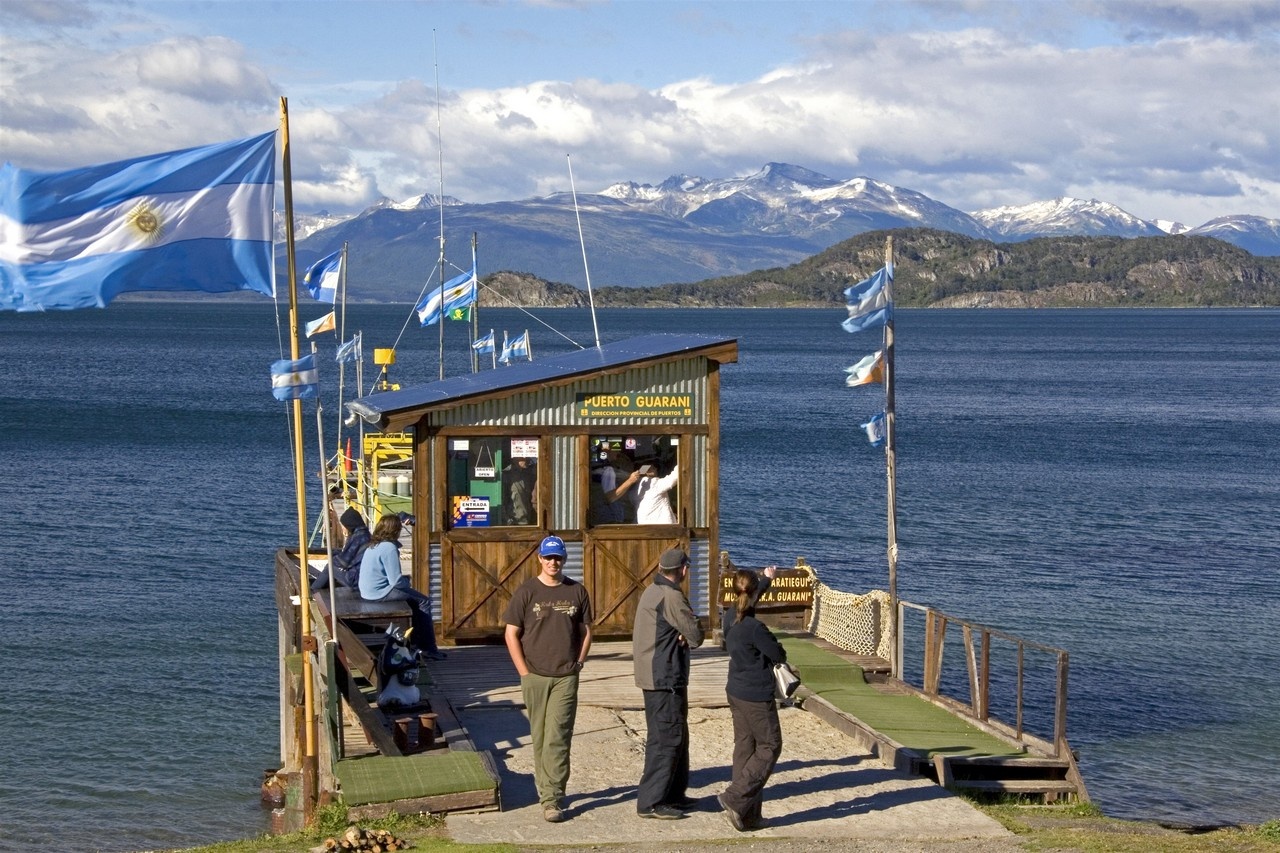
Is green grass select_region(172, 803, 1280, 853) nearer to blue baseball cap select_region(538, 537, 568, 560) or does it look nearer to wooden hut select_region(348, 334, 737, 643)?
blue baseball cap select_region(538, 537, 568, 560)

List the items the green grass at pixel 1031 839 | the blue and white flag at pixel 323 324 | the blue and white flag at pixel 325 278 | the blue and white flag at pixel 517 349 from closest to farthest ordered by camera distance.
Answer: the green grass at pixel 1031 839, the blue and white flag at pixel 325 278, the blue and white flag at pixel 323 324, the blue and white flag at pixel 517 349

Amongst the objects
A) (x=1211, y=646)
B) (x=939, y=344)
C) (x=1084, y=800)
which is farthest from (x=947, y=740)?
(x=939, y=344)

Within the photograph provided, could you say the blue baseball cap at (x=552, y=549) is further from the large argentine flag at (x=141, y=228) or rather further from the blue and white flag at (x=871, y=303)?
the blue and white flag at (x=871, y=303)

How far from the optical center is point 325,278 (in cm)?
3116

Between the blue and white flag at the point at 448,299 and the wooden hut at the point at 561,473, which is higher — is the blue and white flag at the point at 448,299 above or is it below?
above

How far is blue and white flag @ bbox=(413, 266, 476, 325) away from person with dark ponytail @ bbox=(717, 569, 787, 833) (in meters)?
25.0

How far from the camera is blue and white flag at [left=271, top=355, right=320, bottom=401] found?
38.2ft

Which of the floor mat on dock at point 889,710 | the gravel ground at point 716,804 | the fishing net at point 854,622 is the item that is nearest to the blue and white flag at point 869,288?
the fishing net at point 854,622

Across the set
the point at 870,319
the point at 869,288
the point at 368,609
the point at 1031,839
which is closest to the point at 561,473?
the point at 368,609

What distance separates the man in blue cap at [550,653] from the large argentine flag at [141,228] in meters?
2.83

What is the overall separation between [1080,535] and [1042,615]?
36.6 ft

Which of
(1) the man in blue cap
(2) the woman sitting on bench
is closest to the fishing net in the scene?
(2) the woman sitting on bench

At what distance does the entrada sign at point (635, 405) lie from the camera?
55.0ft

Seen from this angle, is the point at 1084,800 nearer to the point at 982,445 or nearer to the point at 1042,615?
the point at 1042,615
